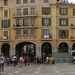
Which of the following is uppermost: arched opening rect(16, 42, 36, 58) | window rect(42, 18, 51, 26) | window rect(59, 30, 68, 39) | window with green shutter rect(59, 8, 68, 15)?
window with green shutter rect(59, 8, 68, 15)

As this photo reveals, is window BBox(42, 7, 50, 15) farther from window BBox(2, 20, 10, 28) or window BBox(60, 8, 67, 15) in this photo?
window BBox(2, 20, 10, 28)

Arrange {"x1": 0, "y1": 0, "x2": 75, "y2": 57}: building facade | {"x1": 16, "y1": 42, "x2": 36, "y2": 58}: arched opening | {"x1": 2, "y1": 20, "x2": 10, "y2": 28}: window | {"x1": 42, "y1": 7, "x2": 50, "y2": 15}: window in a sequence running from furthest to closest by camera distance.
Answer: {"x1": 16, "y1": 42, "x2": 36, "y2": 58}: arched opening < {"x1": 2, "y1": 20, "x2": 10, "y2": 28}: window < {"x1": 42, "y1": 7, "x2": 50, "y2": 15}: window < {"x1": 0, "y1": 0, "x2": 75, "y2": 57}: building facade

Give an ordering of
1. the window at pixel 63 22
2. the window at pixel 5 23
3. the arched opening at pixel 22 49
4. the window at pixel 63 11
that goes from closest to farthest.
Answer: the window at pixel 63 22, the window at pixel 63 11, the window at pixel 5 23, the arched opening at pixel 22 49

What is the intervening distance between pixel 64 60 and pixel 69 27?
10.9 m

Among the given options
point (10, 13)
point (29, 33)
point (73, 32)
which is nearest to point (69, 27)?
point (73, 32)

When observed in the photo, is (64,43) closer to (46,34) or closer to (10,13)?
(46,34)

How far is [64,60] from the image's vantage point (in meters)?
68.0

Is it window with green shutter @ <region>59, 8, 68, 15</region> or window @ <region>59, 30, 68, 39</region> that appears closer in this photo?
window @ <region>59, 30, 68, 39</region>

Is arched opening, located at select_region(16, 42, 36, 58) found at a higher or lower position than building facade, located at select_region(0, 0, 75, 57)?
lower

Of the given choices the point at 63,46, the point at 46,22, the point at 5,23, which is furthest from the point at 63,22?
the point at 5,23

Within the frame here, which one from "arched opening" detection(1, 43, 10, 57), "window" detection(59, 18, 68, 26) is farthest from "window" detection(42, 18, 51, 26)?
"arched opening" detection(1, 43, 10, 57)

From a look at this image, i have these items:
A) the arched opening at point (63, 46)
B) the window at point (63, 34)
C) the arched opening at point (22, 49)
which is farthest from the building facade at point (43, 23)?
the arched opening at point (22, 49)

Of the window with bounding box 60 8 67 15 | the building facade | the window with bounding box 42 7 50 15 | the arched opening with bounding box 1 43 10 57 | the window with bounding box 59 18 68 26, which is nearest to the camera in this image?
the building facade

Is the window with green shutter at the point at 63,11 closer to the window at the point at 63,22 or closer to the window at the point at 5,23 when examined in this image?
the window at the point at 63,22
